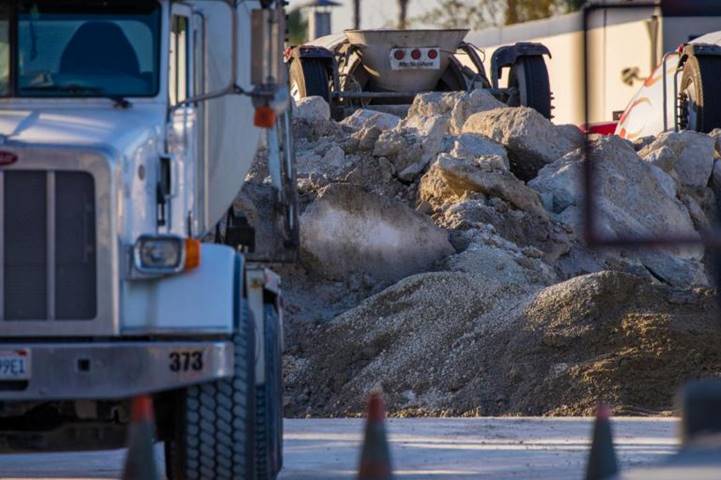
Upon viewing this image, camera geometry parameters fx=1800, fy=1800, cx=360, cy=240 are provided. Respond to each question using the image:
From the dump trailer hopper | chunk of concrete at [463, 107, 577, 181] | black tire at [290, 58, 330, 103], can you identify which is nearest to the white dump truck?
chunk of concrete at [463, 107, 577, 181]

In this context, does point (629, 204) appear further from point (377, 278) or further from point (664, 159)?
point (377, 278)

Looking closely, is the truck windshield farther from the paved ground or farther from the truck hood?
the paved ground

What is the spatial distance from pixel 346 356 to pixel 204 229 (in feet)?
22.6

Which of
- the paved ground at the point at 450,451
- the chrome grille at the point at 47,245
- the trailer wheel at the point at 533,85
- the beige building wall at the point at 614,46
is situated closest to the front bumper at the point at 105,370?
the chrome grille at the point at 47,245

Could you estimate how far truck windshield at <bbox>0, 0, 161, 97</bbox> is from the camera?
920 centimetres

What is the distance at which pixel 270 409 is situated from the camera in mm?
9305

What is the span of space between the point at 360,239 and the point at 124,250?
1073 centimetres

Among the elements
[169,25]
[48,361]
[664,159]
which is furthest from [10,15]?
[664,159]

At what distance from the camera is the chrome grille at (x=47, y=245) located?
815cm

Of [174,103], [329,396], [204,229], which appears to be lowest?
[329,396]

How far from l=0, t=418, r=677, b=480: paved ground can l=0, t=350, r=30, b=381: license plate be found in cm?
263

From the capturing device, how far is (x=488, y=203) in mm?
20641

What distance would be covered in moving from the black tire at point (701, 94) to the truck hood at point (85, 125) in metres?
16.9

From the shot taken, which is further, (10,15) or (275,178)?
(275,178)
